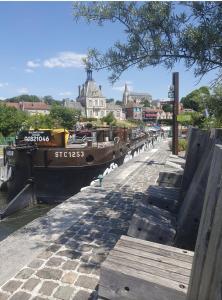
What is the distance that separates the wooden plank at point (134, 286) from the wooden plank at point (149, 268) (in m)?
0.04

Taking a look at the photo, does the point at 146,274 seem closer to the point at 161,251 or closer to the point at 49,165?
the point at 161,251

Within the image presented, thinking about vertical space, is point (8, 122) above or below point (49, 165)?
above

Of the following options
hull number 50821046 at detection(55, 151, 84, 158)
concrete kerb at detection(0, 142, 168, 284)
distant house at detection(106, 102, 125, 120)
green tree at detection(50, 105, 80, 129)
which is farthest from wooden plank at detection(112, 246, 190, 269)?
distant house at detection(106, 102, 125, 120)

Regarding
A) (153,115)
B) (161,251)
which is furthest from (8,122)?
(153,115)

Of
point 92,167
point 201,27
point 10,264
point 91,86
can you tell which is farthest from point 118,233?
point 91,86

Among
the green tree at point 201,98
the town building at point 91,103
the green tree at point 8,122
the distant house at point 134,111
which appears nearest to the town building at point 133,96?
the distant house at point 134,111

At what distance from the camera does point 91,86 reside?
387 ft

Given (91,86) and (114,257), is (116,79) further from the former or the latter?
(91,86)

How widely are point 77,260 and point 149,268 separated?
2.62 m

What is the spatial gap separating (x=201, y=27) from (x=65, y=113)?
66.8m

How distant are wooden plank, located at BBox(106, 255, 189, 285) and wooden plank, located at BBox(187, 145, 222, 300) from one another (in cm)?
33

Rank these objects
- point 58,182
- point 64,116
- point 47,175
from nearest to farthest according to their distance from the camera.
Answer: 1. point 47,175
2. point 58,182
3. point 64,116

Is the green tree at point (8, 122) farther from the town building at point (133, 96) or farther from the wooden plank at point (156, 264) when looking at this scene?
the town building at point (133, 96)

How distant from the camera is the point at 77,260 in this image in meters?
4.78
